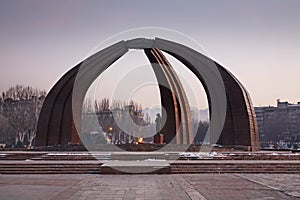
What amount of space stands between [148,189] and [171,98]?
578 inches

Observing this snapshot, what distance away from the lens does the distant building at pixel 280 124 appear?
62188 millimetres

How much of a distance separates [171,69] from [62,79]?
6660 millimetres

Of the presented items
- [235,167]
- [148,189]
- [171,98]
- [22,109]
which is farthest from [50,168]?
[22,109]

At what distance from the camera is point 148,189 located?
7641 mm

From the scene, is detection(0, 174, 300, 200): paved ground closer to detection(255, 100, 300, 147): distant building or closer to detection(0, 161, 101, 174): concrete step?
detection(0, 161, 101, 174): concrete step

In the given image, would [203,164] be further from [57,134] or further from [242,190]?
[57,134]

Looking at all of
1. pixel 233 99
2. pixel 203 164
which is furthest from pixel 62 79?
pixel 203 164

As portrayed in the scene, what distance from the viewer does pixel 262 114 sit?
79375mm

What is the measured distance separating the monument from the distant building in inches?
1649

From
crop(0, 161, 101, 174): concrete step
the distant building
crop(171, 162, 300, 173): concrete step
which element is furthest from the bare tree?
the distant building

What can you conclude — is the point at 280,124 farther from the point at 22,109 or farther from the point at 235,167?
the point at 235,167

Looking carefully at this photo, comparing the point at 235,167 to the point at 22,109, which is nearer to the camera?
the point at 235,167

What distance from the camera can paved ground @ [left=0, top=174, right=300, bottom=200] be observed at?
6754 mm

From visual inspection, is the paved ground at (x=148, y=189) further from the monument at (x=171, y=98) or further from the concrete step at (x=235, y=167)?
the monument at (x=171, y=98)
